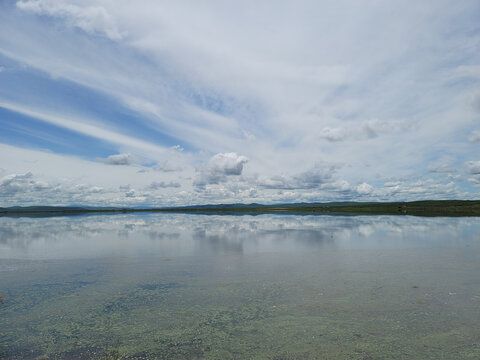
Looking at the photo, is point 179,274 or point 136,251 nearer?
point 179,274

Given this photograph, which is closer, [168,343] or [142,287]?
[168,343]

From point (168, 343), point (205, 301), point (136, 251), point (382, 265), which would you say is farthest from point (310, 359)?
point (136, 251)

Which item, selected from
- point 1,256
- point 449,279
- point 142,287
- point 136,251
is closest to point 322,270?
point 449,279

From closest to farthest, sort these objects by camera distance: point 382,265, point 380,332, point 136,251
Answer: point 380,332
point 382,265
point 136,251

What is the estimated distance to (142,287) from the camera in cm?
1299

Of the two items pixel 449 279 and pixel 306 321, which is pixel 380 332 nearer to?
pixel 306 321

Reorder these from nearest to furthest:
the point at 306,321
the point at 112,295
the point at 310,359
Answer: the point at 310,359 < the point at 306,321 < the point at 112,295

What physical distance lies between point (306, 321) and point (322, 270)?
6.93 metres

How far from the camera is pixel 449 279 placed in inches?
548

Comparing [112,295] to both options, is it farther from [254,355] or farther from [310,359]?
[310,359]

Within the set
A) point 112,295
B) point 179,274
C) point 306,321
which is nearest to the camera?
point 306,321

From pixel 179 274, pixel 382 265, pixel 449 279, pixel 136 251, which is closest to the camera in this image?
pixel 449 279

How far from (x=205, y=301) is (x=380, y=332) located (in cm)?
587

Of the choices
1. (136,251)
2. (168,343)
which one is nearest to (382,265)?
(168,343)
